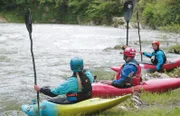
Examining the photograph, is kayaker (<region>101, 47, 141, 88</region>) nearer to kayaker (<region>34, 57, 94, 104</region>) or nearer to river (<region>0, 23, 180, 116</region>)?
kayaker (<region>34, 57, 94, 104</region>)

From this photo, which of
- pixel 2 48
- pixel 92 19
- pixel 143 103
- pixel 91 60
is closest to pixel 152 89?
pixel 143 103

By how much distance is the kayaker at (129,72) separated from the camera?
6.14 meters

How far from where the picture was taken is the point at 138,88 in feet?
21.4

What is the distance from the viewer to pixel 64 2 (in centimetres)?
5125

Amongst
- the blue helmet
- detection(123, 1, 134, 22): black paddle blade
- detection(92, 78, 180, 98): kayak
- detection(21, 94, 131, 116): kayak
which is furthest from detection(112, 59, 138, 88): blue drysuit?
detection(123, 1, 134, 22): black paddle blade

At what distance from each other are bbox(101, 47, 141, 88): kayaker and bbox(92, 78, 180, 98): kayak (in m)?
0.10

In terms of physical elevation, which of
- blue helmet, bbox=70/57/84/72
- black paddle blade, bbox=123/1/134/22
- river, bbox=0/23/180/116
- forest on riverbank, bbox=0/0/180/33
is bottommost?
river, bbox=0/23/180/116

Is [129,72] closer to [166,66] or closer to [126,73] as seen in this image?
[126,73]

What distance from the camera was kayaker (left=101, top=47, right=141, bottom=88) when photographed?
614 cm

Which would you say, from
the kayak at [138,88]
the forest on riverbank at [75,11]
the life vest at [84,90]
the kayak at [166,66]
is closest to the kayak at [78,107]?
the life vest at [84,90]

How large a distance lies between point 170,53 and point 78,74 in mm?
9932

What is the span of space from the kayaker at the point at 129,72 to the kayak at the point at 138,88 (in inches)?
3.8

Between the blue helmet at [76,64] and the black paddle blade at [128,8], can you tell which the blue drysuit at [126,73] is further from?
the black paddle blade at [128,8]

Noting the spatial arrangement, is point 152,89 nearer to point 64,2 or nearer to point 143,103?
point 143,103
